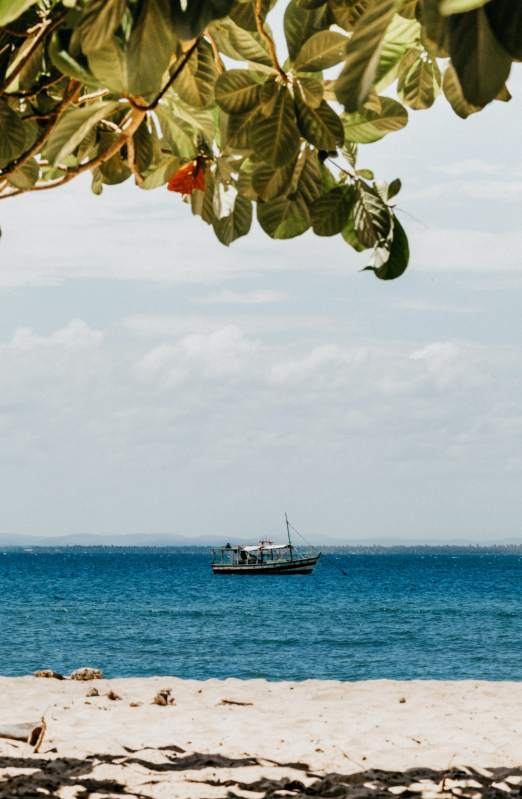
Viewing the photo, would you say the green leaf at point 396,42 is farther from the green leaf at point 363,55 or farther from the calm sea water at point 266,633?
the calm sea water at point 266,633

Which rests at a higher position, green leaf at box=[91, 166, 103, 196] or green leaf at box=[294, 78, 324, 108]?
green leaf at box=[91, 166, 103, 196]

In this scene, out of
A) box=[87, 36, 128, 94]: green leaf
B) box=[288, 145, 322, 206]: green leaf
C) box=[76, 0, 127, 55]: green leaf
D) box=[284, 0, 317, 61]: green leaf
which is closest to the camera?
box=[76, 0, 127, 55]: green leaf

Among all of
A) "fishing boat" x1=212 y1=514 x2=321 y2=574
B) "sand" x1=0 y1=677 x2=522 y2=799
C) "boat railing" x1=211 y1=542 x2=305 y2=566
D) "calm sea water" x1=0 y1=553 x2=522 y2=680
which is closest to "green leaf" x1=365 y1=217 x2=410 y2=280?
"sand" x1=0 y1=677 x2=522 y2=799

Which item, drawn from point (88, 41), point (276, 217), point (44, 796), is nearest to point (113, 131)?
point (276, 217)

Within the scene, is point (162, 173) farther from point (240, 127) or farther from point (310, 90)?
point (310, 90)

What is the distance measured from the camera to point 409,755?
425 cm

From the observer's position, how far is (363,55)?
66cm

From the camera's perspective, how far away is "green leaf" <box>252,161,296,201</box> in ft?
4.87

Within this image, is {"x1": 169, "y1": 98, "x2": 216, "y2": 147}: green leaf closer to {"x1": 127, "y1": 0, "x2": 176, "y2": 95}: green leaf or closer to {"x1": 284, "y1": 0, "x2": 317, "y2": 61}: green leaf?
{"x1": 284, "y1": 0, "x2": 317, "y2": 61}: green leaf

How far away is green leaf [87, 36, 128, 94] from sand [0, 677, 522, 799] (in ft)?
10.0

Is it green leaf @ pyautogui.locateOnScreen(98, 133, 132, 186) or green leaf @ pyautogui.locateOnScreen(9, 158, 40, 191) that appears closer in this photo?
green leaf @ pyautogui.locateOnScreen(9, 158, 40, 191)

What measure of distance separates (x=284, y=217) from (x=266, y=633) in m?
22.3

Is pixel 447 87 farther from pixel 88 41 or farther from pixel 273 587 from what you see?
pixel 273 587

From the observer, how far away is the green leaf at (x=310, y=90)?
120 centimetres
